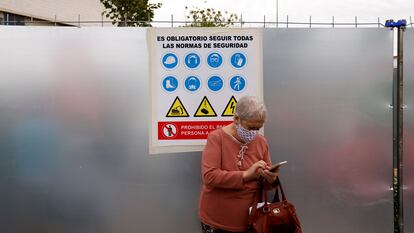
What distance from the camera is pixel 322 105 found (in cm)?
334

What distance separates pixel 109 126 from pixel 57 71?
58cm

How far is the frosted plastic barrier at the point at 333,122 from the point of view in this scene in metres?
3.31

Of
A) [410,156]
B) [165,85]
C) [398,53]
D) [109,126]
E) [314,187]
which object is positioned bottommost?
[314,187]

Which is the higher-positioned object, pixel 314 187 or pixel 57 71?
pixel 57 71

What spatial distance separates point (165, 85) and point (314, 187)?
1.45 metres

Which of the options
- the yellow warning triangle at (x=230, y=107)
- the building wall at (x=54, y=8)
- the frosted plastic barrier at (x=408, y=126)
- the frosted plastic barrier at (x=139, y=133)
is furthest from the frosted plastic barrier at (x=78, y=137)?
the building wall at (x=54, y=8)

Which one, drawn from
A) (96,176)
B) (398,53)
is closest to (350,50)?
(398,53)

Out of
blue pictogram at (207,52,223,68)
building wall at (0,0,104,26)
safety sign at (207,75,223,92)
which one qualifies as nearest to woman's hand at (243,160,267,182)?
safety sign at (207,75,223,92)

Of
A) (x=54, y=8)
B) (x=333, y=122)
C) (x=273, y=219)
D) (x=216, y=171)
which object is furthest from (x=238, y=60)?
(x=54, y=8)

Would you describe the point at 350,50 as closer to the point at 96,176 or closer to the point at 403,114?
the point at 403,114

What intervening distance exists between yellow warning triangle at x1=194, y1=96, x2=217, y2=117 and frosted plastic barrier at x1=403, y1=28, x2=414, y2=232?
1.55m

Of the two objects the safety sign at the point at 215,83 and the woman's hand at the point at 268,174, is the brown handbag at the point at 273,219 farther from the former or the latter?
the safety sign at the point at 215,83

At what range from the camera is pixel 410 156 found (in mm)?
3393

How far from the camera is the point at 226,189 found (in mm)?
2637
